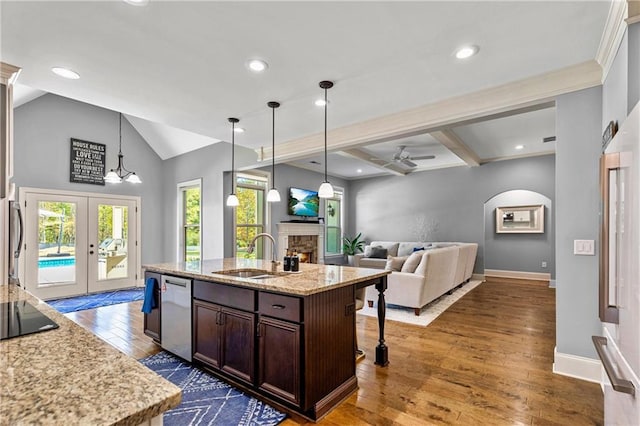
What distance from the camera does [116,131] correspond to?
639 centimetres

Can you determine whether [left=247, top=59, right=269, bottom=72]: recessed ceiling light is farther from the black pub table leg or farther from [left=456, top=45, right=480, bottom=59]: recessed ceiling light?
the black pub table leg

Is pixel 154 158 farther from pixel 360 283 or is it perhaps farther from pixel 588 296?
pixel 588 296

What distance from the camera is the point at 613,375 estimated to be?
1.17 meters

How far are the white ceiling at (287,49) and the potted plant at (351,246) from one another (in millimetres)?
5733

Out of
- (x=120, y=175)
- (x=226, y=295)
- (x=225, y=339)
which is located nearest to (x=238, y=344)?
(x=225, y=339)

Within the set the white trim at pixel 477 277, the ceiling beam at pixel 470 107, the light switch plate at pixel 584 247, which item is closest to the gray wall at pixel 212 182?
the ceiling beam at pixel 470 107

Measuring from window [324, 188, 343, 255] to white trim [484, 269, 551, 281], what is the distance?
3.97m

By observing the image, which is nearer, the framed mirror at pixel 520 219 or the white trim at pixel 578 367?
the white trim at pixel 578 367

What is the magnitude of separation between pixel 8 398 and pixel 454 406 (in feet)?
7.98

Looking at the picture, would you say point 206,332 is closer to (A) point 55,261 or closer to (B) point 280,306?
(B) point 280,306

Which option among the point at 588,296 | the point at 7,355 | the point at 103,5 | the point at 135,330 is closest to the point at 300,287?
the point at 7,355

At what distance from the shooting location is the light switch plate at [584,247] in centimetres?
249

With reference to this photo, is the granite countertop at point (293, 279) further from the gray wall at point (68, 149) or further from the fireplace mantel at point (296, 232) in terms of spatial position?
the gray wall at point (68, 149)

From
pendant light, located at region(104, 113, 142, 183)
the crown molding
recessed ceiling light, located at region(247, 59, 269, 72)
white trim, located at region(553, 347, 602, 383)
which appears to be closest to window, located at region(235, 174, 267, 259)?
pendant light, located at region(104, 113, 142, 183)
